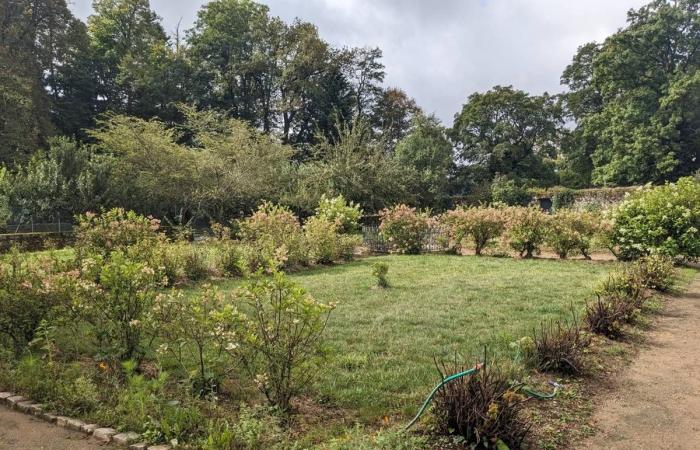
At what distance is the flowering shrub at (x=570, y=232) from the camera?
12438 millimetres

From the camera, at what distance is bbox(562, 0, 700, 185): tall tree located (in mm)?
27938

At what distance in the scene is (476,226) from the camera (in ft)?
46.4

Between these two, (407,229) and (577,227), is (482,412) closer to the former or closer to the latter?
(577,227)

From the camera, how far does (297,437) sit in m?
3.15

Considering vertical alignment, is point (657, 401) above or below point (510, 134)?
below

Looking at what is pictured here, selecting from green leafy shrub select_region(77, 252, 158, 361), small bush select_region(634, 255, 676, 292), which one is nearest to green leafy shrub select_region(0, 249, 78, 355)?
green leafy shrub select_region(77, 252, 158, 361)

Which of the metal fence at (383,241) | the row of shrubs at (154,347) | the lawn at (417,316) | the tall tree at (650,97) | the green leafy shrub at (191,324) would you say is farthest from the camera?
the tall tree at (650,97)

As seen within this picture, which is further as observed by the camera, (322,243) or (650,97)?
(650,97)

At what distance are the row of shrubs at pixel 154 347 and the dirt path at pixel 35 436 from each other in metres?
0.18

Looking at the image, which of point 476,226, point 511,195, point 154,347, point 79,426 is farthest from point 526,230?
point 511,195

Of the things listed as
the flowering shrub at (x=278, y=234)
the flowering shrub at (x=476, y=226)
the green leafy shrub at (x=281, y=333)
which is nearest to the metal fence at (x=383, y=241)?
the flowering shrub at (x=476, y=226)

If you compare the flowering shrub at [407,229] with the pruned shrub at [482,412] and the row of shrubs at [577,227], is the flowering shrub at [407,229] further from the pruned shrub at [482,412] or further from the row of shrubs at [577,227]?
the pruned shrub at [482,412]

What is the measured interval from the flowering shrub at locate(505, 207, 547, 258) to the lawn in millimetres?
1387

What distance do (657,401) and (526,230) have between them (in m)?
9.76
